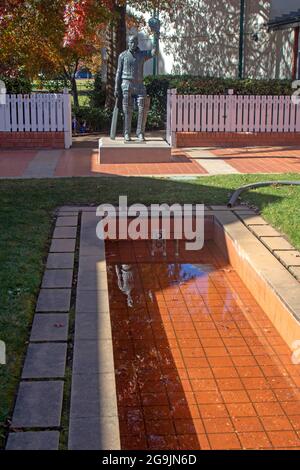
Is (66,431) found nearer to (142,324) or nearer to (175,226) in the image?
(142,324)

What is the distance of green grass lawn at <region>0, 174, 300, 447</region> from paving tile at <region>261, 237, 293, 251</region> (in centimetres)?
9

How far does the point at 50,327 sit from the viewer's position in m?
4.47

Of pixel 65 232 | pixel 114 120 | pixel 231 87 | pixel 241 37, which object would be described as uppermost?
pixel 241 37

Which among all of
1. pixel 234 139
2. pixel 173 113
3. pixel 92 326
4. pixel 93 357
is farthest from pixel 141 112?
pixel 93 357

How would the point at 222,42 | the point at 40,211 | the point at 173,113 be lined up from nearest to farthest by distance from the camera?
1. the point at 40,211
2. the point at 173,113
3. the point at 222,42

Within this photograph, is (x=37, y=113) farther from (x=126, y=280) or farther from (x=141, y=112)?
(x=126, y=280)

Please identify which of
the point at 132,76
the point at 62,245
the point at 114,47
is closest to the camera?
the point at 62,245

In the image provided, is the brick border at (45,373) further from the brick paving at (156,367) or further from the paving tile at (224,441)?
the paving tile at (224,441)

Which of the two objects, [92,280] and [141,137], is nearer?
[92,280]

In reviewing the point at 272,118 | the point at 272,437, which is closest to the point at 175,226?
the point at 272,437

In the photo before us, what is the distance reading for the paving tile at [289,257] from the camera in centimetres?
597

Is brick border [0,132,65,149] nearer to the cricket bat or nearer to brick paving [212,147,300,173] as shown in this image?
the cricket bat

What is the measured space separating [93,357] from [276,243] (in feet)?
10.5

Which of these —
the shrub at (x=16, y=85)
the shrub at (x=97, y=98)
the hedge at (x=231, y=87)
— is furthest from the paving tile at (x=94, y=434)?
the shrub at (x=97, y=98)
